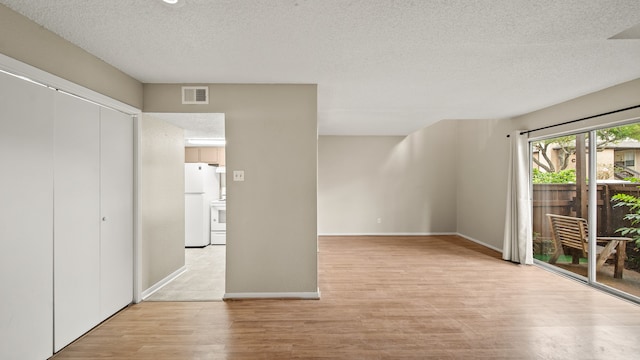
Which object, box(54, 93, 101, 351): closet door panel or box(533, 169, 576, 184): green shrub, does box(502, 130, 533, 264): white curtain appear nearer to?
box(533, 169, 576, 184): green shrub

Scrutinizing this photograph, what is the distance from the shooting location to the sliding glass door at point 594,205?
3488mm

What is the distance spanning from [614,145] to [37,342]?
19.8 ft

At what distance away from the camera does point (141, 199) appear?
3.33 meters

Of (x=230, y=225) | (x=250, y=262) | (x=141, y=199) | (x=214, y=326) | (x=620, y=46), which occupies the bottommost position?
(x=214, y=326)

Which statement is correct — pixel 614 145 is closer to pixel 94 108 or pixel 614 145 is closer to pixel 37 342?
pixel 94 108

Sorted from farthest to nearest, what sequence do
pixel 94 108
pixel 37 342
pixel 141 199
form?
pixel 141 199, pixel 94 108, pixel 37 342

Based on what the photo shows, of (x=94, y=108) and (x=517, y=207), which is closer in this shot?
(x=94, y=108)

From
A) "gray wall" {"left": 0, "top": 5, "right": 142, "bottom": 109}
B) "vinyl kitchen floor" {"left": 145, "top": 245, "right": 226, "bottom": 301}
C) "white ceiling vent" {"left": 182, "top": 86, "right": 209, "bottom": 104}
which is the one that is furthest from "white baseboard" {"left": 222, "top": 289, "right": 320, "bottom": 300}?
"gray wall" {"left": 0, "top": 5, "right": 142, "bottom": 109}

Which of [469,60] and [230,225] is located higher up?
[469,60]

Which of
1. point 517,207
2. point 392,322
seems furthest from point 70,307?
point 517,207

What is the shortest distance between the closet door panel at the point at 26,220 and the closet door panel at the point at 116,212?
0.59 metres

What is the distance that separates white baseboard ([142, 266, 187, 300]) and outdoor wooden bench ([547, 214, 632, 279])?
5.60 meters

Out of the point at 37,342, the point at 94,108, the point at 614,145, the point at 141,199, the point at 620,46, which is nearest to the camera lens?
the point at 37,342

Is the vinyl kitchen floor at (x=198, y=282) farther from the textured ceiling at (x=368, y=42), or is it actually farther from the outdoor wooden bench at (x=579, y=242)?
the outdoor wooden bench at (x=579, y=242)
